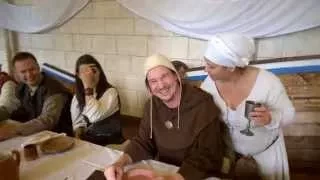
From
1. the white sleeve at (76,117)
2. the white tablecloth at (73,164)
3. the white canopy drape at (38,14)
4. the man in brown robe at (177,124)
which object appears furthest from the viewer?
the white canopy drape at (38,14)

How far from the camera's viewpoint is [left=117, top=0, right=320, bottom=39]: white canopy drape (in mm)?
2387

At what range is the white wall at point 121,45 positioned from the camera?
309 cm

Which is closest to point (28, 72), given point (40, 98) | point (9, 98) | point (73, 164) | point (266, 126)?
point (40, 98)

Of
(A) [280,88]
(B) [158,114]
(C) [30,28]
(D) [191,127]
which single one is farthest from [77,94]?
(C) [30,28]

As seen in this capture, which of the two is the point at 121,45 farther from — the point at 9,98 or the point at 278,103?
the point at 278,103

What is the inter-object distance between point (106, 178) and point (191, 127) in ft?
1.49

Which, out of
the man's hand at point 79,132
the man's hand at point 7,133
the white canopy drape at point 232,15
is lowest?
the man's hand at point 79,132

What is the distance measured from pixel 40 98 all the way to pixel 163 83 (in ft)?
3.47

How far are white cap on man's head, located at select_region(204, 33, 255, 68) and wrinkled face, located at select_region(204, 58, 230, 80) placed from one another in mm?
26

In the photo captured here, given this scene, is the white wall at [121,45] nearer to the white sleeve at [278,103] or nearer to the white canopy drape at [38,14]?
the white canopy drape at [38,14]

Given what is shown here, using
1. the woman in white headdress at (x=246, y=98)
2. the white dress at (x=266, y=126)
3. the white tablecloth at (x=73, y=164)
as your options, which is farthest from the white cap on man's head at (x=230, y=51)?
the white tablecloth at (x=73, y=164)

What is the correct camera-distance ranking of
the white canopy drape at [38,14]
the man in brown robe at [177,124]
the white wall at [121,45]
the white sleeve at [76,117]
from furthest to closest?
the white canopy drape at [38,14], the white wall at [121,45], the white sleeve at [76,117], the man in brown robe at [177,124]

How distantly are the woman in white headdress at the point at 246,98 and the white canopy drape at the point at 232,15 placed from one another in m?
1.01

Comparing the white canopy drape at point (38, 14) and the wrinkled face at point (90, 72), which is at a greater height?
the white canopy drape at point (38, 14)
